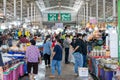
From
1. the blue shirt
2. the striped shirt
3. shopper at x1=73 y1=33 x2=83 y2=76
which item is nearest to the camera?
the striped shirt

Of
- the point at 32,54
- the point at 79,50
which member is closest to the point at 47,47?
the point at 79,50

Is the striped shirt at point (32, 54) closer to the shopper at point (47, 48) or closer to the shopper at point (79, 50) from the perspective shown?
the shopper at point (79, 50)

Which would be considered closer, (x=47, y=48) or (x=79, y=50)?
(x=79, y=50)

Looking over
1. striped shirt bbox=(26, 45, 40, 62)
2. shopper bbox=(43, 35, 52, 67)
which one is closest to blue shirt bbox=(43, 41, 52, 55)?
shopper bbox=(43, 35, 52, 67)

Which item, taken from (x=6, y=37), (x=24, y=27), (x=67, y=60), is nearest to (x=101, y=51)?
(x=67, y=60)

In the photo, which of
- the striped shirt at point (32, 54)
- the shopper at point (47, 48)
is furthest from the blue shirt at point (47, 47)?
the striped shirt at point (32, 54)

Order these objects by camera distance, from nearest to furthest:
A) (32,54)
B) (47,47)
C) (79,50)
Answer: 1. (32,54)
2. (79,50)
3. (47,47)

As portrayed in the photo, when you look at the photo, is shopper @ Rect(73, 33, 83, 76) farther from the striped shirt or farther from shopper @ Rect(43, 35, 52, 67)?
shopper @ Rect(43, 35, 52, 67)

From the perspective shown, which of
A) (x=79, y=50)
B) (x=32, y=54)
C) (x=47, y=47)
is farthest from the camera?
(x=47, y=47)

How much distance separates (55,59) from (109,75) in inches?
115

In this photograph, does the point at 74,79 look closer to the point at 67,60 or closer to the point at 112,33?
the point at 112,33

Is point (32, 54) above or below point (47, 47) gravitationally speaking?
above

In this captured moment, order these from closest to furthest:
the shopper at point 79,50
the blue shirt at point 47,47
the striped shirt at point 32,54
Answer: the striped shirt at point 32,54
the shopper at point 79,50
the blue shirt at point 47,47

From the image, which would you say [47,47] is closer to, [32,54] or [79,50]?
[79,50]
